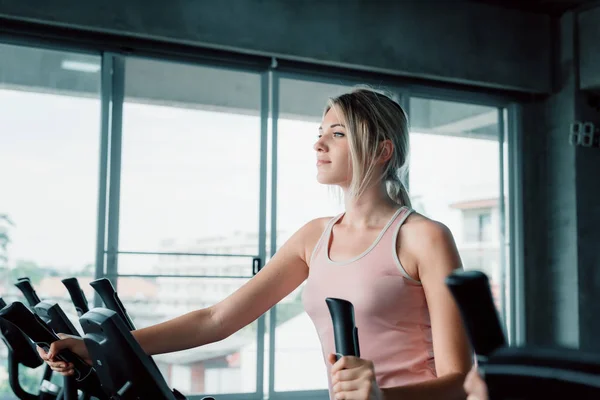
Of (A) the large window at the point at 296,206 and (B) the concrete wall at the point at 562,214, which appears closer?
(A) the large window at the point at 296,206

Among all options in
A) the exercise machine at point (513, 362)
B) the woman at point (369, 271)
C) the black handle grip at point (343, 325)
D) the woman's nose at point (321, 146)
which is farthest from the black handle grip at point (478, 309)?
the woman's nose at point (321, 146)

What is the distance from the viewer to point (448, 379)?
4.02ft

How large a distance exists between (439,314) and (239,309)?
0.54m

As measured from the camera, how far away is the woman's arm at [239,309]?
5.51 feet

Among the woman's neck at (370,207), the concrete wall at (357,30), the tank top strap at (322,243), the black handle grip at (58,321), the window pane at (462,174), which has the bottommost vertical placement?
the black handle grip at (58,321)

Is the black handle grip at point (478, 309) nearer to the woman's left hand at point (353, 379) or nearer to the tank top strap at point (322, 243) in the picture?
the woman's left hand at point (353, 379)

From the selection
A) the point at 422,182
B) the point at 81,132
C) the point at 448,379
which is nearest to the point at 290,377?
the point at 422,182

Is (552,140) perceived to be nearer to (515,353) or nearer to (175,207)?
(175,207)

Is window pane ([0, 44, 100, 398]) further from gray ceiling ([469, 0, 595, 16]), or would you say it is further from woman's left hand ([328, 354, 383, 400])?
woman's left hand ([328, 354, 383, 400])

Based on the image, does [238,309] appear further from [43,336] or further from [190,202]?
[190,202]

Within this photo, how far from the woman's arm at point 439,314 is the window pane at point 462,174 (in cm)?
380

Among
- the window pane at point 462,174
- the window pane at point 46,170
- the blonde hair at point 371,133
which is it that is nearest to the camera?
the blonde hair at point 371,133

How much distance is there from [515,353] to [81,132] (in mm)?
4133

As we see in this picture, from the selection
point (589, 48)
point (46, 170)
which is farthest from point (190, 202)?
point (589, 48)
